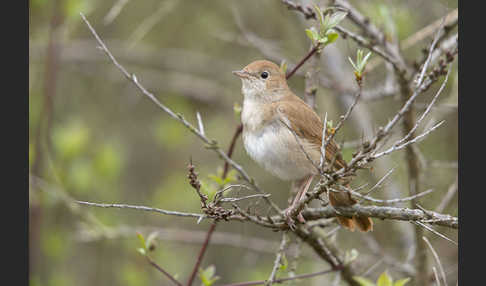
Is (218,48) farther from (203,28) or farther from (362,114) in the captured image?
(362,114)

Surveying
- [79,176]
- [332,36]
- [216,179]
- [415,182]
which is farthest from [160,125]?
[332,36]

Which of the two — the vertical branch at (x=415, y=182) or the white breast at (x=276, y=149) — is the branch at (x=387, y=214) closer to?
the white breast at (x=276, y=149)

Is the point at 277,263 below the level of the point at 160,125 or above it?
below

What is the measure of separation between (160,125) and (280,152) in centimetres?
345

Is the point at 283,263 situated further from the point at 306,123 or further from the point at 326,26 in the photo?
the point at 326,26

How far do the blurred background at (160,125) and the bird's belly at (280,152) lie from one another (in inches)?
50.4

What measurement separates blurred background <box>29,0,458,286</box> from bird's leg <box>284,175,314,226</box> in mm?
1299

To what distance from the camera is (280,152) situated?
384 centimetres

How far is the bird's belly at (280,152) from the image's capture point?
3852mm

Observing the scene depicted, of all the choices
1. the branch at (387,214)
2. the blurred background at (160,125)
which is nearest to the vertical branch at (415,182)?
the branch at (387,214)

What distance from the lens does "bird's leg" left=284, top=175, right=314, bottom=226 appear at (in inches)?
120

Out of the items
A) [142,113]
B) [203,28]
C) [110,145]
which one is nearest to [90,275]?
[110,145]

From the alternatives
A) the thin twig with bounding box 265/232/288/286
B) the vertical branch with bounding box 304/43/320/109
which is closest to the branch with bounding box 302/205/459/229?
the thin twig with bounding box 265/232/288/286

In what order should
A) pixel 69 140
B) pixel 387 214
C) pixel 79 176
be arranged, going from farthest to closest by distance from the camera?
pixel 79 176 → pixel 69 140 → pixel 387 214
